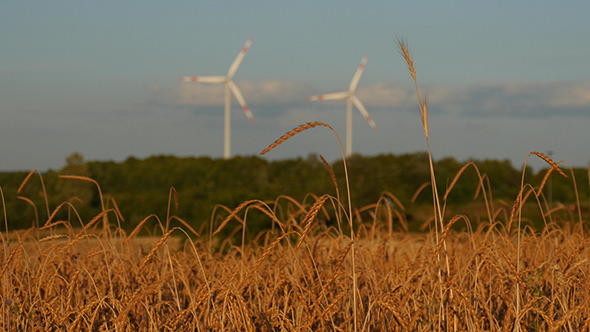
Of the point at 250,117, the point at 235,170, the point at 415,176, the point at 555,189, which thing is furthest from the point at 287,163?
the point at 555,189

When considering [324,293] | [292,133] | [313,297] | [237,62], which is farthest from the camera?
[237,62]

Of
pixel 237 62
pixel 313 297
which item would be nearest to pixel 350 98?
pixel 237 62

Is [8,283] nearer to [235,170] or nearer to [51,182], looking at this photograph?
[51,182]

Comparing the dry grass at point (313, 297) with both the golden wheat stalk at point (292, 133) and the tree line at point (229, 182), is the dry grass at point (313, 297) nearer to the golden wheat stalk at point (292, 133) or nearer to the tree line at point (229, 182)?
the golden wheat stalk at point (292, 133)

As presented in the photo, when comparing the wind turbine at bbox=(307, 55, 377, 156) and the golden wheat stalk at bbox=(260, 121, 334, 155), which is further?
the wind turbine at bbox=(307, 55, 377, 156)

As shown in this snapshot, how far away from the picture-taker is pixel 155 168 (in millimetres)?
41906

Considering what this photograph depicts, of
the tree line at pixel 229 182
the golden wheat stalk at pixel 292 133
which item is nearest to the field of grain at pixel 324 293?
the golden wheat stalk at pixel 292 133

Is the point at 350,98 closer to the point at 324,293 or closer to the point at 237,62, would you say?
the point at 237,62

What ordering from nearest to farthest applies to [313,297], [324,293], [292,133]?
[292,133], [324,293], [313,297]

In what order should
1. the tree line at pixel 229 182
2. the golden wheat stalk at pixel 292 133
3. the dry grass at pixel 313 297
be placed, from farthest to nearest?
the tree line at pixel 229 182
the dry grass at pixel 313 297
the golden wheat stalk at pixel 292 133

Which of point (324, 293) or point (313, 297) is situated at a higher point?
point (324, 293)

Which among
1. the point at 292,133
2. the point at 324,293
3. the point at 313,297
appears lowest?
the point at 313,297

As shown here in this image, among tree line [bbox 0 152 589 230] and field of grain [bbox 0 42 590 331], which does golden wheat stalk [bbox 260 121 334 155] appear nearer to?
field of grain [bbox 0 42 590 331]

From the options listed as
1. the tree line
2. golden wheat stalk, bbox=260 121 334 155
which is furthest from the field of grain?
the tree line
